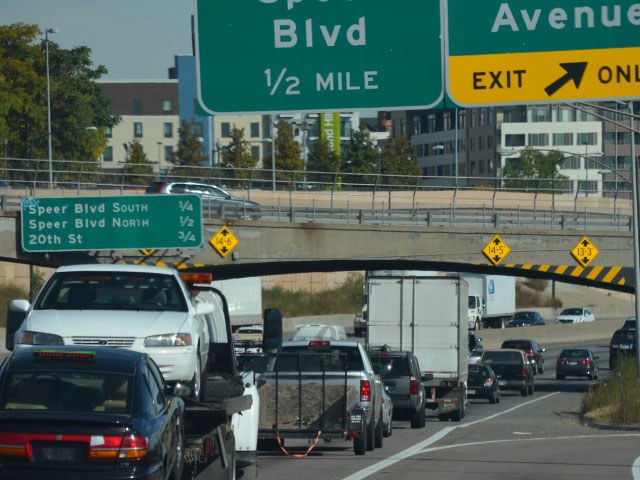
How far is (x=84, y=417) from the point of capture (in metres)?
10.9

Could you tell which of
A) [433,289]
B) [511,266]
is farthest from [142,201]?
[511,266]

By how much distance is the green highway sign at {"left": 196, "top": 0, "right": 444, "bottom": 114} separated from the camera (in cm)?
1645

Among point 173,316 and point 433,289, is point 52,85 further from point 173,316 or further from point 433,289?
point 173,316

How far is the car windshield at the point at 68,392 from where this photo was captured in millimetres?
11188

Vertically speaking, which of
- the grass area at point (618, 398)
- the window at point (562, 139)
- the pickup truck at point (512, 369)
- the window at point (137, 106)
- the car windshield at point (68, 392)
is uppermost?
the window at point (137, 106)

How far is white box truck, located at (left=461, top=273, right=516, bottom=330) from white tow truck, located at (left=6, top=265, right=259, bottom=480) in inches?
2664

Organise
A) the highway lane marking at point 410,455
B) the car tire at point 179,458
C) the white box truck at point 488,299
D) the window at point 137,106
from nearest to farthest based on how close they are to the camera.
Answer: the car tire at point 179,458 → the highway lane marking at point 410,455 → the white box truck at point 488,299 → the window at point 137,106

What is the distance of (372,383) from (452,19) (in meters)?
8.17

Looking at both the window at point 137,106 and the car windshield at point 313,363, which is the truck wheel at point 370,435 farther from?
the window at point 137,106

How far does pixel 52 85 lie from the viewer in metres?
101

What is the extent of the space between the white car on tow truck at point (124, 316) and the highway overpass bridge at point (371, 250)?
2771 centimetres

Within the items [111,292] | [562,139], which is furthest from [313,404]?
[562,139]

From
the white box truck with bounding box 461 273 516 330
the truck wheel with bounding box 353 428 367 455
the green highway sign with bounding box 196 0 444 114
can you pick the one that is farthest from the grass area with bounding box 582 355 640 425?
the white box truck with bounding box 461 273 516 330

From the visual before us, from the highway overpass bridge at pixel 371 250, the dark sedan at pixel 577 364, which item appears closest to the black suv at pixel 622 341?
the dark sedan at pixel 577 364
